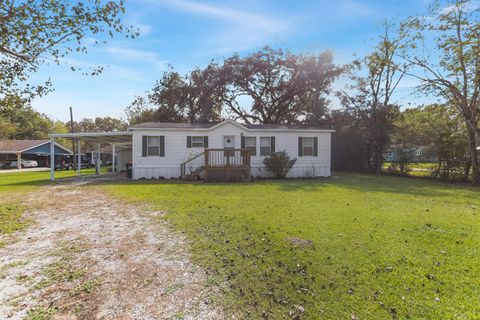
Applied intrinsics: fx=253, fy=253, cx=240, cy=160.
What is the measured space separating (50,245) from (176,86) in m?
21.9

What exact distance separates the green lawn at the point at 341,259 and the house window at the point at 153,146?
8.13 meters

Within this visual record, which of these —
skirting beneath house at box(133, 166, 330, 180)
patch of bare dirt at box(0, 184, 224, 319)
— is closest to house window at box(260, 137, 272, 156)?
skirting beneath house at box(133, 166, 330, 180)

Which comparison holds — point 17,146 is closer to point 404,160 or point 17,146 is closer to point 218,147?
A: point 218,147

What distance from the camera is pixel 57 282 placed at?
2961 millimetres

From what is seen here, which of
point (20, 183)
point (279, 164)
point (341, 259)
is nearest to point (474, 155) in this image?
point (279, 164)

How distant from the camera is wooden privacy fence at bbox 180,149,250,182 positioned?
13.0m

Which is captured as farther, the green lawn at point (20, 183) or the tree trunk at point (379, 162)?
the tree trunk at point (379, 162)

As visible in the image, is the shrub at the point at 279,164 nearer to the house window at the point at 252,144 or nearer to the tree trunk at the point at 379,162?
the house window at the point at 252,144

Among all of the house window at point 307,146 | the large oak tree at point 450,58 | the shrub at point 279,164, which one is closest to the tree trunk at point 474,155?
the large oak tree at point 450,58

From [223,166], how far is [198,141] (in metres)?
2.46

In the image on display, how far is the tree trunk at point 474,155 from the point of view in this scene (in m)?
12.4

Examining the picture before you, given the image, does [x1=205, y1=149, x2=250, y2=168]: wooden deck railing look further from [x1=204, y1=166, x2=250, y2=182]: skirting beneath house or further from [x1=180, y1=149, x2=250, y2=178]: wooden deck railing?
[x1=204, y1=166, x2=250, y2=182]: skirting beneath house

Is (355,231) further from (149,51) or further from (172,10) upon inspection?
(149,51)

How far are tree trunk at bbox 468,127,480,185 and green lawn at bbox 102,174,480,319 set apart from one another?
8355 mm
